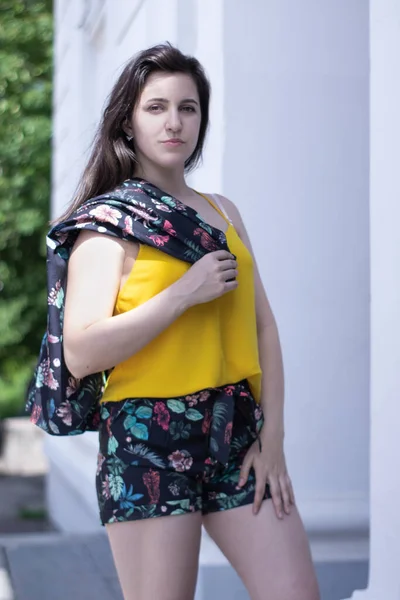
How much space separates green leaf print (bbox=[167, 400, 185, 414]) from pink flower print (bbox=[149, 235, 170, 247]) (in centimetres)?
36

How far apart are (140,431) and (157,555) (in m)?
0.27

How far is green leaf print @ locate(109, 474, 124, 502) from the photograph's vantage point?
2070 millimetres

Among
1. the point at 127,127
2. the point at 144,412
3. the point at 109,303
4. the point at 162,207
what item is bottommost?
the point at 144,412

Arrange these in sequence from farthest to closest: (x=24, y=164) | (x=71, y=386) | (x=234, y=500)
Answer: (x=24, y=164)
(x=71, y=386)
(x=234, y=500)

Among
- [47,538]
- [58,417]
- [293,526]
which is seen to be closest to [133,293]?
[58,417]

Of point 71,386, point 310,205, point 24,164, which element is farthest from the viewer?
point 24,164

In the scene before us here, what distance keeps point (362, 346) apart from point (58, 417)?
204 centimetres

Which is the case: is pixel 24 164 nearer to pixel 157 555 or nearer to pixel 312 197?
pixel 312 197

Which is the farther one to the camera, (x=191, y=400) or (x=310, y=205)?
(x=310, y=205)

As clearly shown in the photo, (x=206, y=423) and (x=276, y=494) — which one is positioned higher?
(x=206, y=423)

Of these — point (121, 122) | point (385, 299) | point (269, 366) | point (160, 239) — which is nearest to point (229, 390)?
point (269, 366)

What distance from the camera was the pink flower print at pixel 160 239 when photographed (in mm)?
2115

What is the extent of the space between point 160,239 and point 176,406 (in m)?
0.38

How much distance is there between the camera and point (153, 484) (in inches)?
80.7
